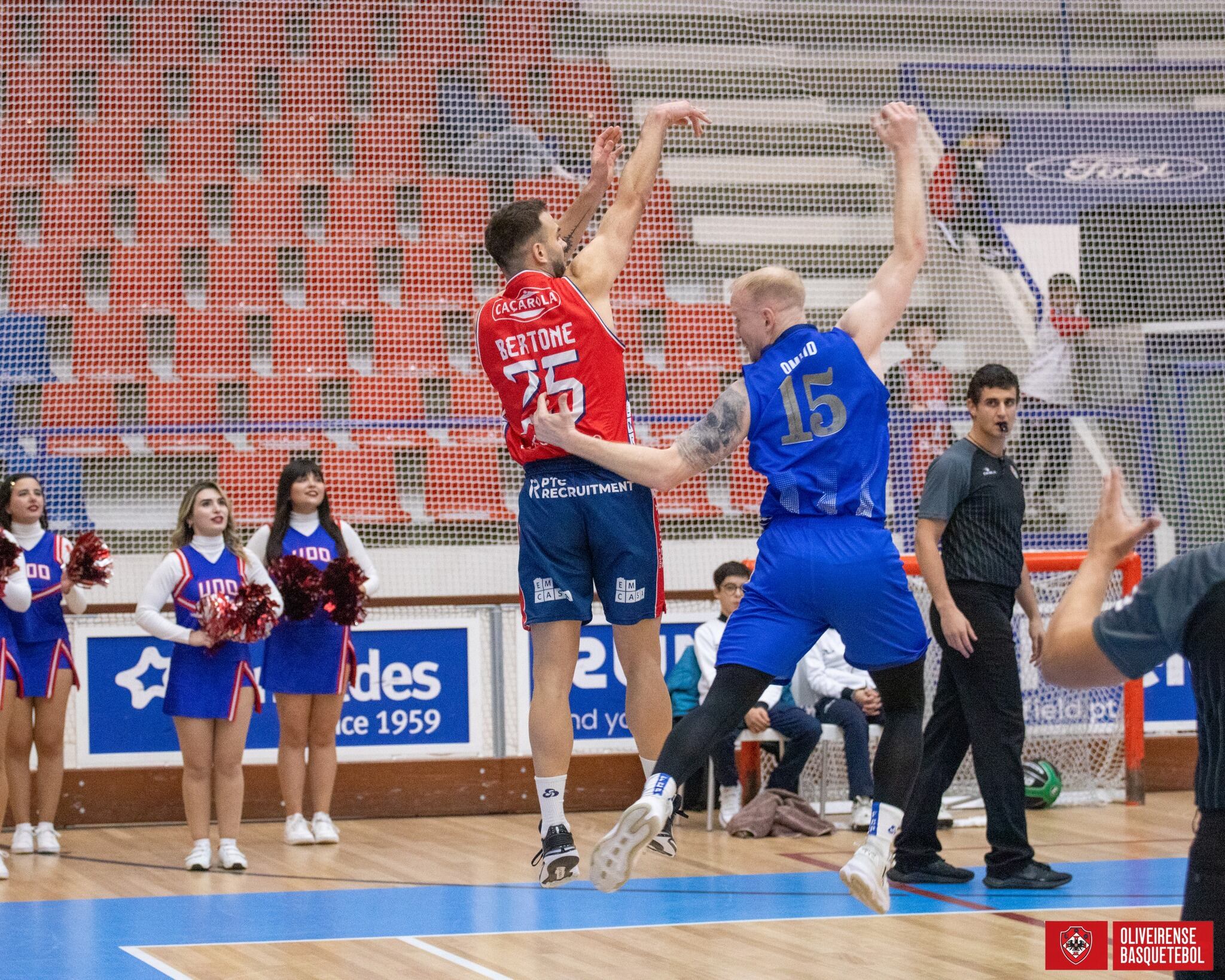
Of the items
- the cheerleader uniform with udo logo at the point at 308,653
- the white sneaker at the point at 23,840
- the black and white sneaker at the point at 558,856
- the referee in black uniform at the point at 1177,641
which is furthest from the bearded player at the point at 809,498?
the white sneaker at the point at 23,840

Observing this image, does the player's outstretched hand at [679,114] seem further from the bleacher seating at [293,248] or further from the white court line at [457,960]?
the bleacher seating at [293,248]

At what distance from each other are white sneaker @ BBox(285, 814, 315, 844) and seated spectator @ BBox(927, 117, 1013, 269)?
276 inches

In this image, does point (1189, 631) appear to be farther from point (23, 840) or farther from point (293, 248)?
point (293, 248)

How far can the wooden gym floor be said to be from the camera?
6.03 m

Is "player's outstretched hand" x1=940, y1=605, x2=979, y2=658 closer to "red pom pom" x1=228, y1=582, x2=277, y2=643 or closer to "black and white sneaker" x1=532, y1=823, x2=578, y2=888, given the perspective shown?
"black and white sneaker" x1=532, y1=823, x2=578, y2=888

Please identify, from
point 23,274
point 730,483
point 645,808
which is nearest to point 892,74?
point 730,483

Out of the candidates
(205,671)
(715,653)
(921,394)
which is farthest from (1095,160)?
(205,671)

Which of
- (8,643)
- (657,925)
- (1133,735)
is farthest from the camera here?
(1133,735)

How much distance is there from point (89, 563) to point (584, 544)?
4.30 meters

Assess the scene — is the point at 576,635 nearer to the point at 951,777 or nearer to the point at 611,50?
the point at 951,777

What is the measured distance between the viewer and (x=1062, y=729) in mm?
10391

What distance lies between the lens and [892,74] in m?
13.9

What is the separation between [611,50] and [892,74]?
241cm

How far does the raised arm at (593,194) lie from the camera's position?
573cm
